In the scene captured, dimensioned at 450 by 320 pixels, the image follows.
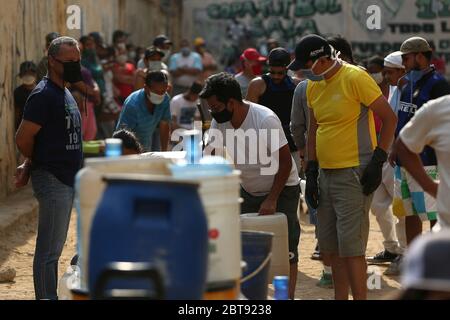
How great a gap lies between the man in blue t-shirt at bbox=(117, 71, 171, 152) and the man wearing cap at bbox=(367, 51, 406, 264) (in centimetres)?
216

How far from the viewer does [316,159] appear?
831 centimetres

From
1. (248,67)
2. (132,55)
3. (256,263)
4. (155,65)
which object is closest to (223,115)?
(256,263)

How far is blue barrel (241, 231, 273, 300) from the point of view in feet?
21.3

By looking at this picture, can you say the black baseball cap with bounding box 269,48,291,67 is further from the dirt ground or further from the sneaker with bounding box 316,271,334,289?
the sneaker with bounding box 316,271,334,289

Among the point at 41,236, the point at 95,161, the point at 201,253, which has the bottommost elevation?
the point at 41,236

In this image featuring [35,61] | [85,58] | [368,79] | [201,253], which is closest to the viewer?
[201,253]

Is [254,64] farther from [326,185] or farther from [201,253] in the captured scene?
[201,253]

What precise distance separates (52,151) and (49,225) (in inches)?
20.2

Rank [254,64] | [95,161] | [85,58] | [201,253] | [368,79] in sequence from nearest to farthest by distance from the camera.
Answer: [201,253] → [95,161] → [368,79] → [254,64] → [85,58]

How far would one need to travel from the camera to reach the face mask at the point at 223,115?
8094mm

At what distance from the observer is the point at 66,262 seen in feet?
36.5

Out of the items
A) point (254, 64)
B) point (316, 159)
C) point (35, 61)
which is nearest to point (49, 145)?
point (316, 159)

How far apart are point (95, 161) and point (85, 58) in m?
12.4

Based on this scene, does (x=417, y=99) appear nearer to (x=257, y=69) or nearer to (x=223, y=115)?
(x=223, y=115)
